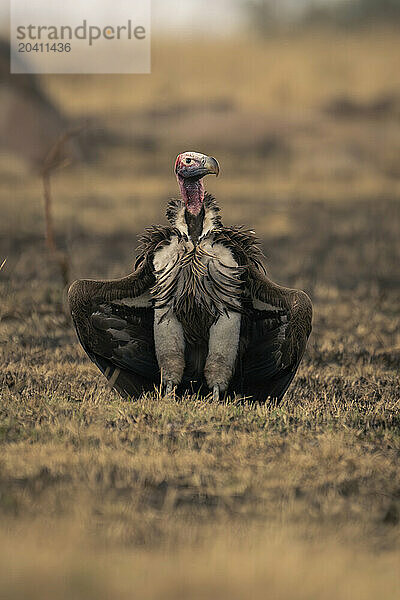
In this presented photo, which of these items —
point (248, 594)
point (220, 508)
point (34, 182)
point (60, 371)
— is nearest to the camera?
point (248, 594)

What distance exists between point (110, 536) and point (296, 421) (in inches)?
76.9

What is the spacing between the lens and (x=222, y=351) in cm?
628

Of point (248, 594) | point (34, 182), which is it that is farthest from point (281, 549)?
point (34, 182)

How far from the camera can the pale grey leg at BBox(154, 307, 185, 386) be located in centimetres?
630

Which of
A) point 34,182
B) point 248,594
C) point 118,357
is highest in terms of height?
point 34,182

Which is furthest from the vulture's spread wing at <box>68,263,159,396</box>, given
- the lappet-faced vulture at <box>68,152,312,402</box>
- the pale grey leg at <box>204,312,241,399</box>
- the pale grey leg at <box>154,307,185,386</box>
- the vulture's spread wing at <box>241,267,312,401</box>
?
the vulture's spread wing at <box>241,267,312,401</box>

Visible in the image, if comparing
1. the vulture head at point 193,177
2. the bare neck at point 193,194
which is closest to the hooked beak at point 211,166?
the vulture head at point 193,177

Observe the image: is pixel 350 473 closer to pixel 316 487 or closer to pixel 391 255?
pixel 316 487

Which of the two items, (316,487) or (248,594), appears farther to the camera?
(316,487)

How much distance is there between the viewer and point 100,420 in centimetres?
606

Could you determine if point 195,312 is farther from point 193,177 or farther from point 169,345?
point 193,177

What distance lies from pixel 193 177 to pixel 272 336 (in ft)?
3.71

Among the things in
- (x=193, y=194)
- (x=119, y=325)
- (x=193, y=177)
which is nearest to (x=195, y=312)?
(x=119, y=325)

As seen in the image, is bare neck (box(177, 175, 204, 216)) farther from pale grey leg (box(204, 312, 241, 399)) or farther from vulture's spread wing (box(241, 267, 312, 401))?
pale grey leg (box(204, 312, 241, 399))
